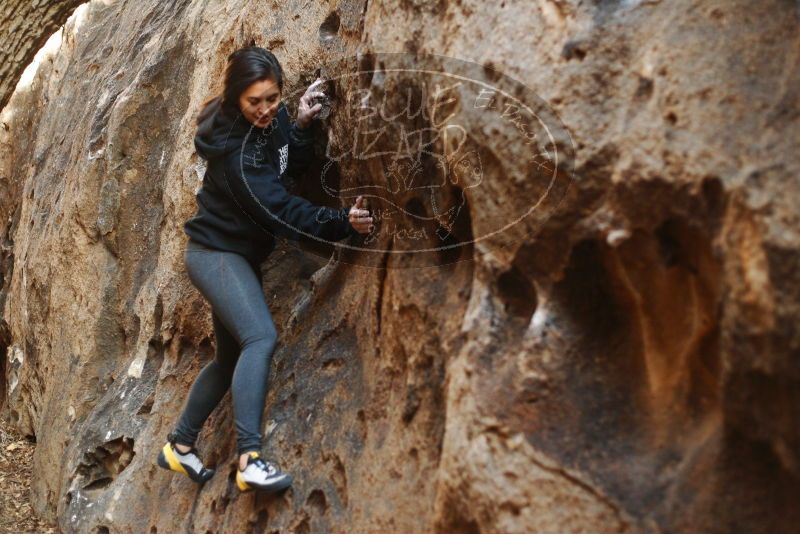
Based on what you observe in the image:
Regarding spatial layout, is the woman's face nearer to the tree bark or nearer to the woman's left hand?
the woman's left hand

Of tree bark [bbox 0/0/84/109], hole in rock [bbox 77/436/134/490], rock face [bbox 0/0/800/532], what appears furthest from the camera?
tree bark [bbox 0/0/84/109]

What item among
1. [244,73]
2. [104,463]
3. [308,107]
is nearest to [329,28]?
[308,107]

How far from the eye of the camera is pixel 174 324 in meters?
4.50

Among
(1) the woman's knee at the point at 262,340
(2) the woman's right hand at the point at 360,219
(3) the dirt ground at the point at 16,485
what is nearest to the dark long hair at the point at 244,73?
(2) the woman's right hand at the point at 360,219

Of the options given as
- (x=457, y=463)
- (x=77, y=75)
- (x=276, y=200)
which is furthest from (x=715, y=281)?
(x=77, y=75)

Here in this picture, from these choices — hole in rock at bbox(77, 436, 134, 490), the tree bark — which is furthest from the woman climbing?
the tree bark

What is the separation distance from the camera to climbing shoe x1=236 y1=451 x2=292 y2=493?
3.32 meters

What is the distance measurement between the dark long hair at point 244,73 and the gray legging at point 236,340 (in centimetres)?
59

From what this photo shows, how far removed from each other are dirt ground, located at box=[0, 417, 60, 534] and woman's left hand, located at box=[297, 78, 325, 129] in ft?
9.26

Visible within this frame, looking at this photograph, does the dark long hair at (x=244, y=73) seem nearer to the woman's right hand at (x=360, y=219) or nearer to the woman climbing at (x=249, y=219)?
the woman climbing at (x=249, y=219)

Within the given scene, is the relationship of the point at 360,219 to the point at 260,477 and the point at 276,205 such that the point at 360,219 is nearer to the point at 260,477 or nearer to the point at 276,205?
the point at 276,205

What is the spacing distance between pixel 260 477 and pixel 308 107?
1.45m

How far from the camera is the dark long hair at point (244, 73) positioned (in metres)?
3.39

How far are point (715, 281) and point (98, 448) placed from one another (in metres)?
3.56
